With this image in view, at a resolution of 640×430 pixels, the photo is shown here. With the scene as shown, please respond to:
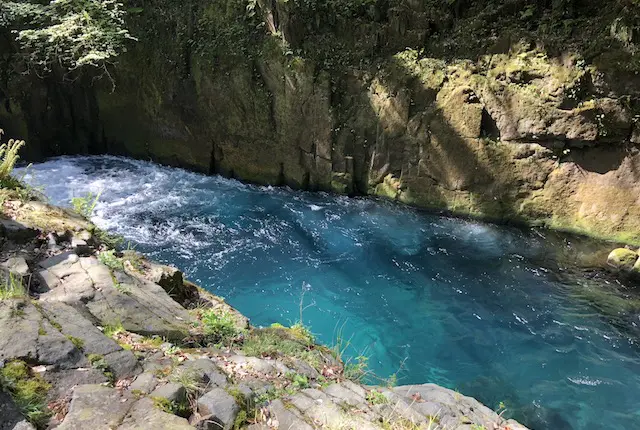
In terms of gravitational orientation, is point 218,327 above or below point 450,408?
above

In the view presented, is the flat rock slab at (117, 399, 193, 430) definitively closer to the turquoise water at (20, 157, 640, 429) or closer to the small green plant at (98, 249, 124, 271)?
the small green plant at (98, 249, 124, 271)

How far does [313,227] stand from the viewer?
399 inches

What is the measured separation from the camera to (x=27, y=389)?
2.54 meters

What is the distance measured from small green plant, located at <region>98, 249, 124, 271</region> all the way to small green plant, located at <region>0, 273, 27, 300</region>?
3.16ft

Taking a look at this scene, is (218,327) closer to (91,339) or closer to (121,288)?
(121,288)

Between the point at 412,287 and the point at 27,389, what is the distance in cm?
649

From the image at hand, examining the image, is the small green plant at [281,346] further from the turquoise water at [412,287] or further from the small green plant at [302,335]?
the turquoise water at [412,287]

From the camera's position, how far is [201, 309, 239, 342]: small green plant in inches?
172

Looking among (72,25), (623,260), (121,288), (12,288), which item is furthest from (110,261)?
(623,260)

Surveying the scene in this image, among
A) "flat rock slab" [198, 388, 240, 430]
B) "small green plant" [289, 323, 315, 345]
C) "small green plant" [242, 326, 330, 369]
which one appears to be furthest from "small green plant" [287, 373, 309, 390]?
"small green plant" [289, 323, 315, 345]

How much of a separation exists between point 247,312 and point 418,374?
9.25 feet

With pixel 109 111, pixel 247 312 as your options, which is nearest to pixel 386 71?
pixel 247 312

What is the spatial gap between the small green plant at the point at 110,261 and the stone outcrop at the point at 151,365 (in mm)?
20

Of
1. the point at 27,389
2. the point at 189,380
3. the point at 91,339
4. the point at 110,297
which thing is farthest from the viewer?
the point at 110,297
